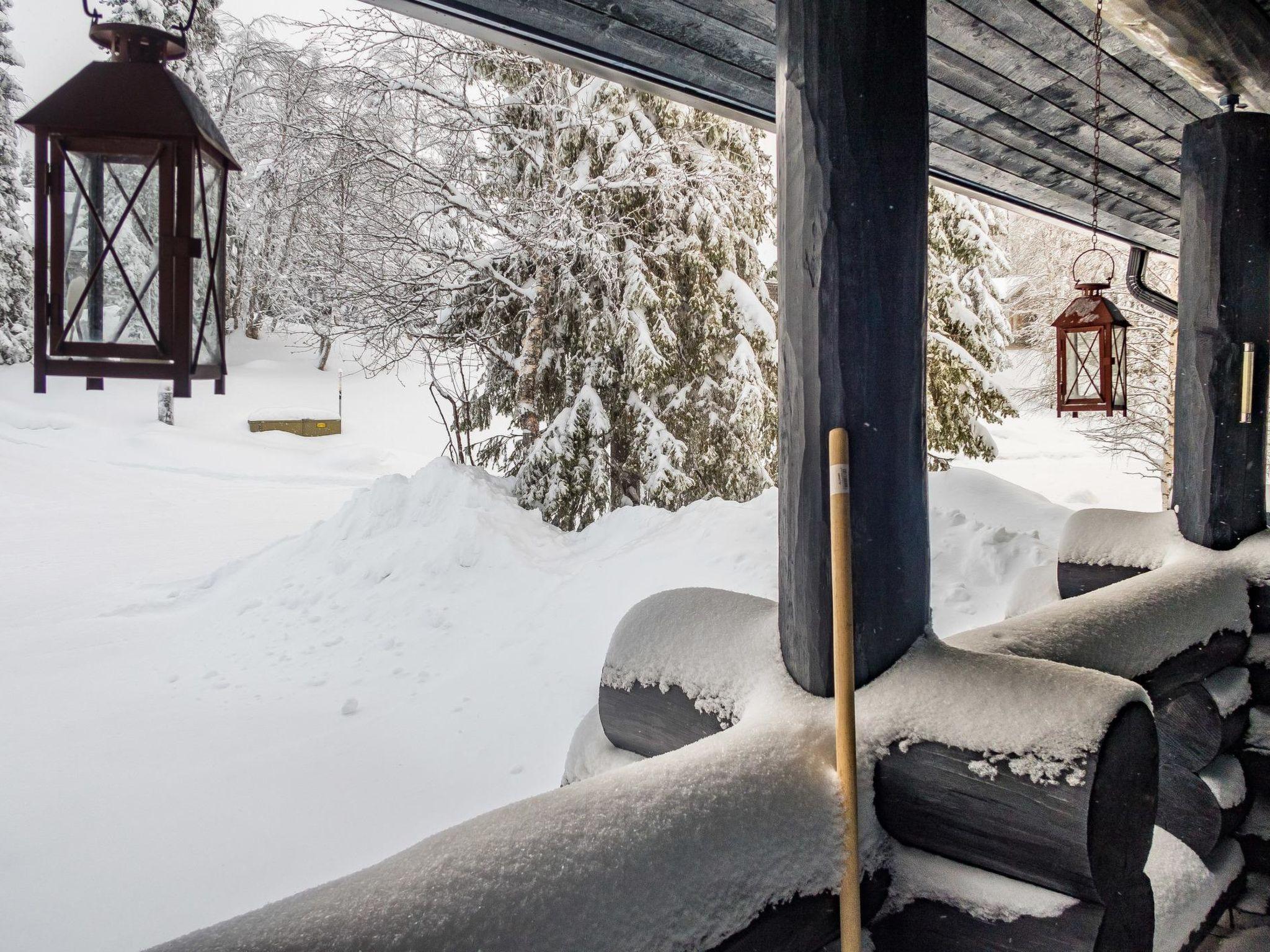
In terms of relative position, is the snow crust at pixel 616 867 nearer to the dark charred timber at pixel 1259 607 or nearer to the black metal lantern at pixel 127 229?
the black metal lantern at pixel 127 229

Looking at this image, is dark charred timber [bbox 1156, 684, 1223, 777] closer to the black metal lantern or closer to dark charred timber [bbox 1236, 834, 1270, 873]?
dark charred timber [bbox 1236, 834, 1270, 873]

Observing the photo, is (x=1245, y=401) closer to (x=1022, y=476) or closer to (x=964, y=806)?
(x=964, y=806)

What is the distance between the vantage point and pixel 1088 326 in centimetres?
350

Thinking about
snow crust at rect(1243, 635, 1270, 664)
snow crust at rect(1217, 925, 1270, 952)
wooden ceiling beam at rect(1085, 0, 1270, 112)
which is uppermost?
wooden ceiling beam at rect(1085, 0, 1270, 112)

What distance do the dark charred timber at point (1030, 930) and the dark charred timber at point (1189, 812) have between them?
1076 millimetres

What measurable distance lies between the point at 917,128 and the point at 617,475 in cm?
653

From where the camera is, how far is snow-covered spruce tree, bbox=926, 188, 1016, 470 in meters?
9.35

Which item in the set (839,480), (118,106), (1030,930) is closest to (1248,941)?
(1030,930)

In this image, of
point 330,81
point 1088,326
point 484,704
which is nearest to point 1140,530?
point 1088,326

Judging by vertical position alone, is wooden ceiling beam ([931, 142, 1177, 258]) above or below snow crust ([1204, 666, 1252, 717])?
above

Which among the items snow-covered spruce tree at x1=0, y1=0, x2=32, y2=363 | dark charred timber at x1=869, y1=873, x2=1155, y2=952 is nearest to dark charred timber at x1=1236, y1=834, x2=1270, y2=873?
dark charred timber at x1=869, y1=873, x2=1155, y2=952

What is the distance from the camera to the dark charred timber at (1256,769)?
104 inches

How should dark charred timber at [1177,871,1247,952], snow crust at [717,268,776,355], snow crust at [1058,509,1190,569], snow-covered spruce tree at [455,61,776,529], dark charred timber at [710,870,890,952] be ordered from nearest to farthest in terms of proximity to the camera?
1. dark charred timber at [710,870,890,952]
2. dark charred timber at [1177,871,1247,952]
3. snow crust at [1058,509,1190,569]
4. snow-covered spruce tree at [455,61,776,529]
5. snow crust at [717,268,776,355]

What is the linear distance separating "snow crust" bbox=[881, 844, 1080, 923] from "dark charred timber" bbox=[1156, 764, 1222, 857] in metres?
1.30
